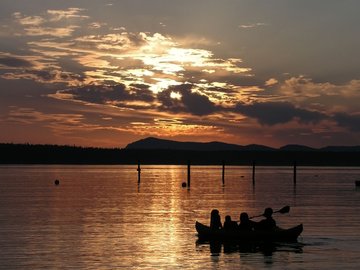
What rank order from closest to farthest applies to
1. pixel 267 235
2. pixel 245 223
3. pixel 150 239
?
pixel 267 235
pixel 245 223
pixel 150 239

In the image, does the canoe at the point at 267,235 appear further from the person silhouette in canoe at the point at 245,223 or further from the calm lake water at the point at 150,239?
the calm lake water at the point at 150,239

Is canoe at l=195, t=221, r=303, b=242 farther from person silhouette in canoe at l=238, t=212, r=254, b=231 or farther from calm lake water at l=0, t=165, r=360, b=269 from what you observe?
calm lake water at l=0, t=165, r=360, b=269

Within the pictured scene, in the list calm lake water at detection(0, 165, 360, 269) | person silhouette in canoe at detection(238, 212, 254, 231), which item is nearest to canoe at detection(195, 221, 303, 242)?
person silhouette in canoe at detection(238, 212, 254, 231)

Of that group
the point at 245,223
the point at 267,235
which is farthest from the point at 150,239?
the point at 267,235

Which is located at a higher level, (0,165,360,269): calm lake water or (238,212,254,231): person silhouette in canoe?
(238,212,254,231): person silhouette in canoe

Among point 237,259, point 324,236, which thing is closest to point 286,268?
point 237,259

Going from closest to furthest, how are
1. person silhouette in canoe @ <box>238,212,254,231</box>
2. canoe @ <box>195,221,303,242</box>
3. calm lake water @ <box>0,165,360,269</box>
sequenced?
1. calm lake water @ <box>0,165,360,269</box>
2. canoe @ <box>195,221,303,242</box>
3. person silhouette in canoe @ <box>238,212,254,231</box>

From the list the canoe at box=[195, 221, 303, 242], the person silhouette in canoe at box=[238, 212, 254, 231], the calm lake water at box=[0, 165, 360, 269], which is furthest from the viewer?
the person silhouette in canoe at box=[238, 212, 254, 231]

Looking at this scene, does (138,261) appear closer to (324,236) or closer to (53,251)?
(53,251)

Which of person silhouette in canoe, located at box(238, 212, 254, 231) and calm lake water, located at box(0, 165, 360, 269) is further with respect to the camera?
person silhouette in canoe, located at box(238, 212, 254, 231)

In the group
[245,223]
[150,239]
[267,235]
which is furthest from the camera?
[150,239]

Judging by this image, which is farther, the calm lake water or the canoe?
the canoe

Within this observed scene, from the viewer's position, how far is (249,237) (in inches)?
1639

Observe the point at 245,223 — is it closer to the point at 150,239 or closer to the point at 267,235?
the point at 267,235
